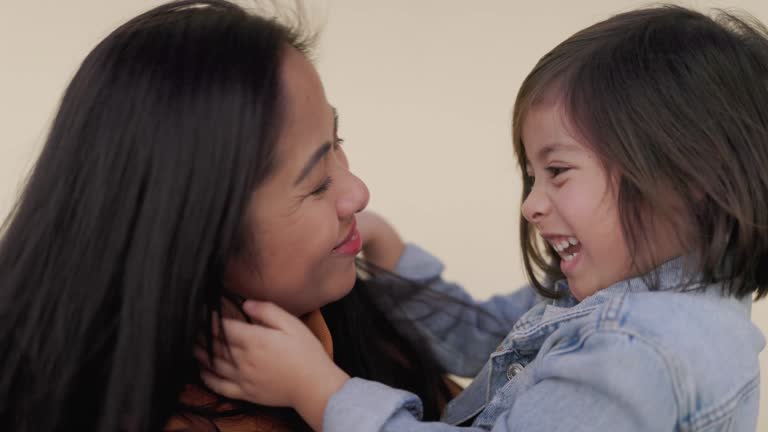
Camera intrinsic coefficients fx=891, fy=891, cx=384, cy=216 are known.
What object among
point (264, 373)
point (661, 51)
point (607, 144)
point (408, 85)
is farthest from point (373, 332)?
point (408, 85)

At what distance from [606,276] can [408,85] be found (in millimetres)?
1086

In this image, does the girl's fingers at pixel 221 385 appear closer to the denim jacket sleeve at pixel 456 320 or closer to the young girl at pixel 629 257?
the young girl at pixel 629 257

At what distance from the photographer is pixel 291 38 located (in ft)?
3.56

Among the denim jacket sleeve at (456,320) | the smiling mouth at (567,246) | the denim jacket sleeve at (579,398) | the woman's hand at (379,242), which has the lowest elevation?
the denim jacket sleeve at (456,320)

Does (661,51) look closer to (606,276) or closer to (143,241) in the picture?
(606,276)

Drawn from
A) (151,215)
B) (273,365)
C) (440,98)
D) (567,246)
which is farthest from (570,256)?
(440,98)

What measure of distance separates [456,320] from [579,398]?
21.5 inches

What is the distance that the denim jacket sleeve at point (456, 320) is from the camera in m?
1.42

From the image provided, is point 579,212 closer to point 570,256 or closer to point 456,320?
point 570,256

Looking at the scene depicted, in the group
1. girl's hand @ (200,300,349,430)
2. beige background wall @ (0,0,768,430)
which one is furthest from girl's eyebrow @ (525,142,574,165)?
beige background wall @ (0,0,768,430)

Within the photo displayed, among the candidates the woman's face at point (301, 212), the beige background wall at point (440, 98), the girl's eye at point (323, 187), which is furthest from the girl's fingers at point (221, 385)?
the beige background wall at point (440, 98)

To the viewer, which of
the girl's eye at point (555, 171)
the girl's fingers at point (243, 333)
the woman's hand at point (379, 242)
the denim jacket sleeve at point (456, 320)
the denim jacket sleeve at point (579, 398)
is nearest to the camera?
the denim jacket sleeve at point (579, 398)

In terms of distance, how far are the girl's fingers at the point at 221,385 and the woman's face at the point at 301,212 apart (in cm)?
10

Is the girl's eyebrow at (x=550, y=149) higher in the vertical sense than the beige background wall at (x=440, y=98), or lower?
higher
